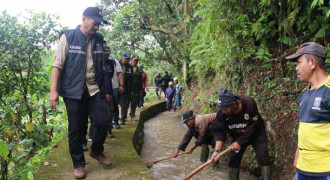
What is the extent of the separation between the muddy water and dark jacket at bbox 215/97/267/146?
50.3 inches

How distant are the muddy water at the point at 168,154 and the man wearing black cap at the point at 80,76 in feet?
7.60

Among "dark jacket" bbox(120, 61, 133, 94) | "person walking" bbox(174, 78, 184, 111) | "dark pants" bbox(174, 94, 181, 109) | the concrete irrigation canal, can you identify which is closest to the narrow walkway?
the concrete irrigation canal

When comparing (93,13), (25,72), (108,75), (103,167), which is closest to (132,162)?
(103,167)

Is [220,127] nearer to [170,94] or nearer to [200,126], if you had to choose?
[200,126]

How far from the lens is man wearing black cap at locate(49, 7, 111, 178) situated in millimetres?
3496

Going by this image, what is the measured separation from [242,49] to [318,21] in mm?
1621

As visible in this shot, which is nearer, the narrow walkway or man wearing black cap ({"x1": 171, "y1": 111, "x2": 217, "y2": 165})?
the narrow walkway

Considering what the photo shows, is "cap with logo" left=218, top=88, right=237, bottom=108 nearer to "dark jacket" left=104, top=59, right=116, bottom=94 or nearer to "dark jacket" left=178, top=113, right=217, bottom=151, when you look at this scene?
"dark jacket" left=178, top=113, right=217, bottom=151

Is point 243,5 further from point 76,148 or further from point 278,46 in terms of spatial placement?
point 76,148

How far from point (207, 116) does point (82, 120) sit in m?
2.63

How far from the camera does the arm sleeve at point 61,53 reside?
11.3 feet

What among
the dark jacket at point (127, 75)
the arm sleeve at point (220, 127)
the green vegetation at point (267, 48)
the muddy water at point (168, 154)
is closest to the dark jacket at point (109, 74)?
the dark jacket at point (127, 75)

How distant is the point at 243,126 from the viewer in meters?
4.29

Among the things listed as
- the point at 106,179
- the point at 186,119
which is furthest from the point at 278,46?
the point at 106,179
